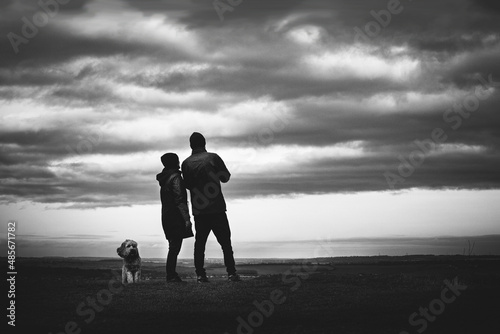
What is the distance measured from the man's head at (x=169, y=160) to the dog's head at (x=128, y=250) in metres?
3.35

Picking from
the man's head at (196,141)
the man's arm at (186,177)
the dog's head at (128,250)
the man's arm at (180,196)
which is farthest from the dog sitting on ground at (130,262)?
the man's head at (196,141)

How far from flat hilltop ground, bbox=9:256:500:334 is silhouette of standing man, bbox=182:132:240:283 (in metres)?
1.22

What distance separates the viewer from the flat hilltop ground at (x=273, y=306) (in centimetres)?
651

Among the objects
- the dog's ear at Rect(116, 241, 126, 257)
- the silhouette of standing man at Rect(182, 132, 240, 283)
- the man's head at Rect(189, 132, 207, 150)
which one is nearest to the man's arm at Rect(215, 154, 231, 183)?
the silhouette of standing man at Rect(182, 132, 240, 283)

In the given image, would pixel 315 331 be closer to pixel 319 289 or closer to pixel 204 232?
pixel 319 289

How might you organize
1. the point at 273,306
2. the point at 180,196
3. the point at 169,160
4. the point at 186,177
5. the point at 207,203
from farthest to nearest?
the point at 169,160, the point at 186,177, the point at 180,196, the point at 207,203, the point at 273,306

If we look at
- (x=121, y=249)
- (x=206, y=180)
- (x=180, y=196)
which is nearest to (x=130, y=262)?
(x=121, y=249)

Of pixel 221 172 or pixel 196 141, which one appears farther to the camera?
pixel 196 141

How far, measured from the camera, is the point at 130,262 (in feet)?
47.8

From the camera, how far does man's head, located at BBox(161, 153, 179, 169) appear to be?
12.6 meters

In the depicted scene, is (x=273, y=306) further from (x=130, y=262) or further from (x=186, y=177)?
(x=130, y=262)

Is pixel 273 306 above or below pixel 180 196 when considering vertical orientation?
below

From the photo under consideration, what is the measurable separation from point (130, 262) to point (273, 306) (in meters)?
7.66

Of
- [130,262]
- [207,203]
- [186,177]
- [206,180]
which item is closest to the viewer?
[207,203]
